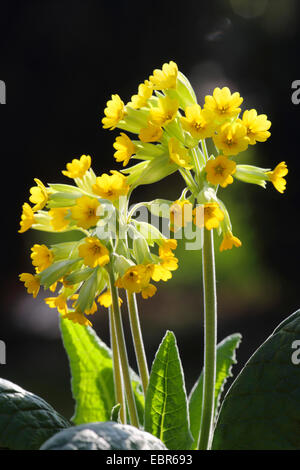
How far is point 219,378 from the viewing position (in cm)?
72

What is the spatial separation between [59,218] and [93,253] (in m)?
0.06

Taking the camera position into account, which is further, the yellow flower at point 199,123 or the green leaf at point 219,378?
the green leaf at point 219,378

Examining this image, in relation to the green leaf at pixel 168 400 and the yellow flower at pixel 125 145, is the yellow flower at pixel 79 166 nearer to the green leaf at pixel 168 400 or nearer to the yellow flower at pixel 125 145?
the yellow flower at pixel 125 145

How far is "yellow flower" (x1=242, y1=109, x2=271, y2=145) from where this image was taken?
58cm

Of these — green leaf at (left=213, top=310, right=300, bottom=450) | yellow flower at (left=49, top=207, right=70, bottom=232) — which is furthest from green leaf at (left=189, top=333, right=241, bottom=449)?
yellow flower at (left=49, top=207, right=70, bottom=232)

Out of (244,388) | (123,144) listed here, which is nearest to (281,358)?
(244,388)

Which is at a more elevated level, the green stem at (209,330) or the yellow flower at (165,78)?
the yellow flower at (165,78)

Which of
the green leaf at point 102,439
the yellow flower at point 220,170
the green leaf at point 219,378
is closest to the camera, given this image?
the green leaf at point 102,439

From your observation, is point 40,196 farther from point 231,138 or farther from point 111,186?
point 231,138

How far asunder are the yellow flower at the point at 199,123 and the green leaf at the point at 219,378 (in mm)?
299

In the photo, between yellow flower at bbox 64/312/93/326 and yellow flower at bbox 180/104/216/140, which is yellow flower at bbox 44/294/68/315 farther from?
yellow flower at bbox 180/104/216/140

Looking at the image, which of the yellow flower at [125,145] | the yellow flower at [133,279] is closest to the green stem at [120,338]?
the yellow flower at [133,279]

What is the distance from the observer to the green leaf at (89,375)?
2.34 feet

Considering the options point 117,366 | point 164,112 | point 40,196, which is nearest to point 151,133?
point 164,112
